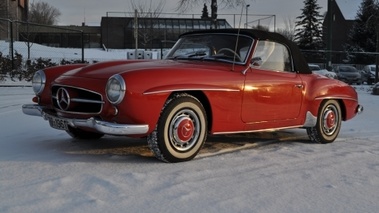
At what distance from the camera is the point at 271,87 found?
5562 millimetres

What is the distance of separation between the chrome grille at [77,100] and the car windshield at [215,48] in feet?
5.31

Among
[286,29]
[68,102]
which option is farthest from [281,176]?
[286,29]

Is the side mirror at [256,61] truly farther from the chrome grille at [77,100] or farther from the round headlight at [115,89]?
the chrome grille at [77,100]

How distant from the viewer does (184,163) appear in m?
4.73

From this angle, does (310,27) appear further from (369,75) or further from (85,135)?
(85,135)

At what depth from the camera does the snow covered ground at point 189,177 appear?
3.43 m

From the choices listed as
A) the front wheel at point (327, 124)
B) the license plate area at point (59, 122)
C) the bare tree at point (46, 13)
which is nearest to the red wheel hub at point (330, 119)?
the front wheel at point (327, 124)

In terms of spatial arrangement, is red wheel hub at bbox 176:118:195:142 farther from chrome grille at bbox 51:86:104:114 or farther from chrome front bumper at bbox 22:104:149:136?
chrome grille at bbox 51:86:104:114

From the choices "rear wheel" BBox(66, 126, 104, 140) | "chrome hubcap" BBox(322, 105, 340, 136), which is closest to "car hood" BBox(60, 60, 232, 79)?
"rear wheel" BBox(66, 126, 104, 140)

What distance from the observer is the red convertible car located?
4434 mm

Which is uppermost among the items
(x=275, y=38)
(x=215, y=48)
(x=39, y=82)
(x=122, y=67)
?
(x=275, y=38)

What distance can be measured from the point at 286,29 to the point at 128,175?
56.2m

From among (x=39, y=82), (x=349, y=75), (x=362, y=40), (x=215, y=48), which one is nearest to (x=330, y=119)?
(x=215, y=48)

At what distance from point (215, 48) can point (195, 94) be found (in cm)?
109
